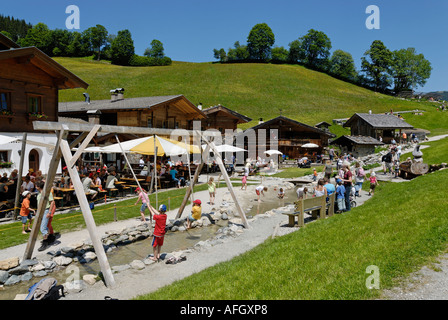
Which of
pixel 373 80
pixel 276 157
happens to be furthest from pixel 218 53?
pixel 276 157

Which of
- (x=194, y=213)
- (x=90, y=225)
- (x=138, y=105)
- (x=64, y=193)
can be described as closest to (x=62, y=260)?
(x=90, y=225)

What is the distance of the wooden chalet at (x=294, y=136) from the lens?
144ft

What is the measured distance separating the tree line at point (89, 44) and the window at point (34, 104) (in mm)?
93360

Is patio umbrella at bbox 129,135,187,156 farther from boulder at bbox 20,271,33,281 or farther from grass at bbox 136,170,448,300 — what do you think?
grass at bbox 136,170,448,300

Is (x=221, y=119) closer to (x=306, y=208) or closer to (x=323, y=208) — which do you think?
(x=323, y=208)

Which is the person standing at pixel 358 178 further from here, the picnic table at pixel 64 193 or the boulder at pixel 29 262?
the boulder at pixel 29 262

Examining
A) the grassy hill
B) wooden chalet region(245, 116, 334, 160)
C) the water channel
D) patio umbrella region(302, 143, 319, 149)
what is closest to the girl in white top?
the water channel

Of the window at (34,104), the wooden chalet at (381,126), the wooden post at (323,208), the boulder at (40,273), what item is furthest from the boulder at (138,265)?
the wooden chalet at (381,126)

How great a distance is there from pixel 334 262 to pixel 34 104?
22.9 meters

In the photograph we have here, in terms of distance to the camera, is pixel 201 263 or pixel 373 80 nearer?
pixel 201 263
